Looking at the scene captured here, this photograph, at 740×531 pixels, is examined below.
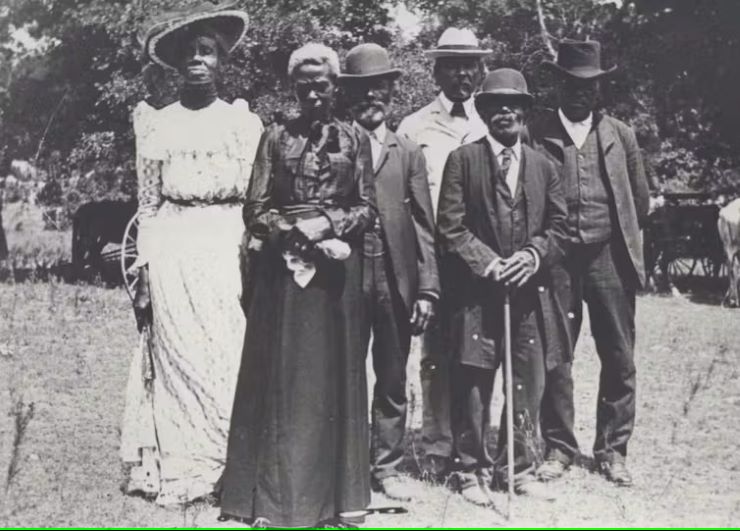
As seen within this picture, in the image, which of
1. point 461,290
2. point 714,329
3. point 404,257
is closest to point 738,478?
point 461,290

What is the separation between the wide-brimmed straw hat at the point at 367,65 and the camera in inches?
195

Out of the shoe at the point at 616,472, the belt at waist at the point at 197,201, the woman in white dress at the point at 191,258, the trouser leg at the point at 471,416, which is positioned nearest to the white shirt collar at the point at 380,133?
the woman in white dress at the point at 191,258

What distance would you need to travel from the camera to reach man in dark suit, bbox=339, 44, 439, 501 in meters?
4.80

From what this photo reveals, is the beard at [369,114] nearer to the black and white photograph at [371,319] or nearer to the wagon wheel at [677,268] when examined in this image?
the black and white photograph at [371,319]

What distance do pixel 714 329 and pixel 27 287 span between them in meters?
8.96

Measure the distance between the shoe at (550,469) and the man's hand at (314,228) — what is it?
1959 millimetres

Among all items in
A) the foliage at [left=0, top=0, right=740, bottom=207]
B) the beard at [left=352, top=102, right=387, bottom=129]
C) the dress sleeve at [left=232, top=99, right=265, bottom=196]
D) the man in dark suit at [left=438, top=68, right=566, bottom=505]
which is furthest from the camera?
the foliage at [left=0, top=0, right=740, bottom=207]

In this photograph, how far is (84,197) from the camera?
50.9ft

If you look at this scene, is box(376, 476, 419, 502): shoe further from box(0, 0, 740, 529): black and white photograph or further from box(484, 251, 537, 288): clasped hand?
box(484, 251, 537, 288): clasped hand

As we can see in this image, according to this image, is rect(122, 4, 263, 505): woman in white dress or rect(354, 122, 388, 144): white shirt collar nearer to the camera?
rect(122, 4, 263, 505): woman in white dress

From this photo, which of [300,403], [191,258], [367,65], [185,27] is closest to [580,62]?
[367,65]

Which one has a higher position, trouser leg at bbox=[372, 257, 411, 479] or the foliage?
the foliage

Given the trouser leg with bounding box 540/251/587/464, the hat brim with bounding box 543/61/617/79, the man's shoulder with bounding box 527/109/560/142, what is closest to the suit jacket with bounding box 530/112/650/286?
the man's shoulder with bounding box 527/109/560/142

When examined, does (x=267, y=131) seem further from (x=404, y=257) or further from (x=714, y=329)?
(x=714, y=329)
